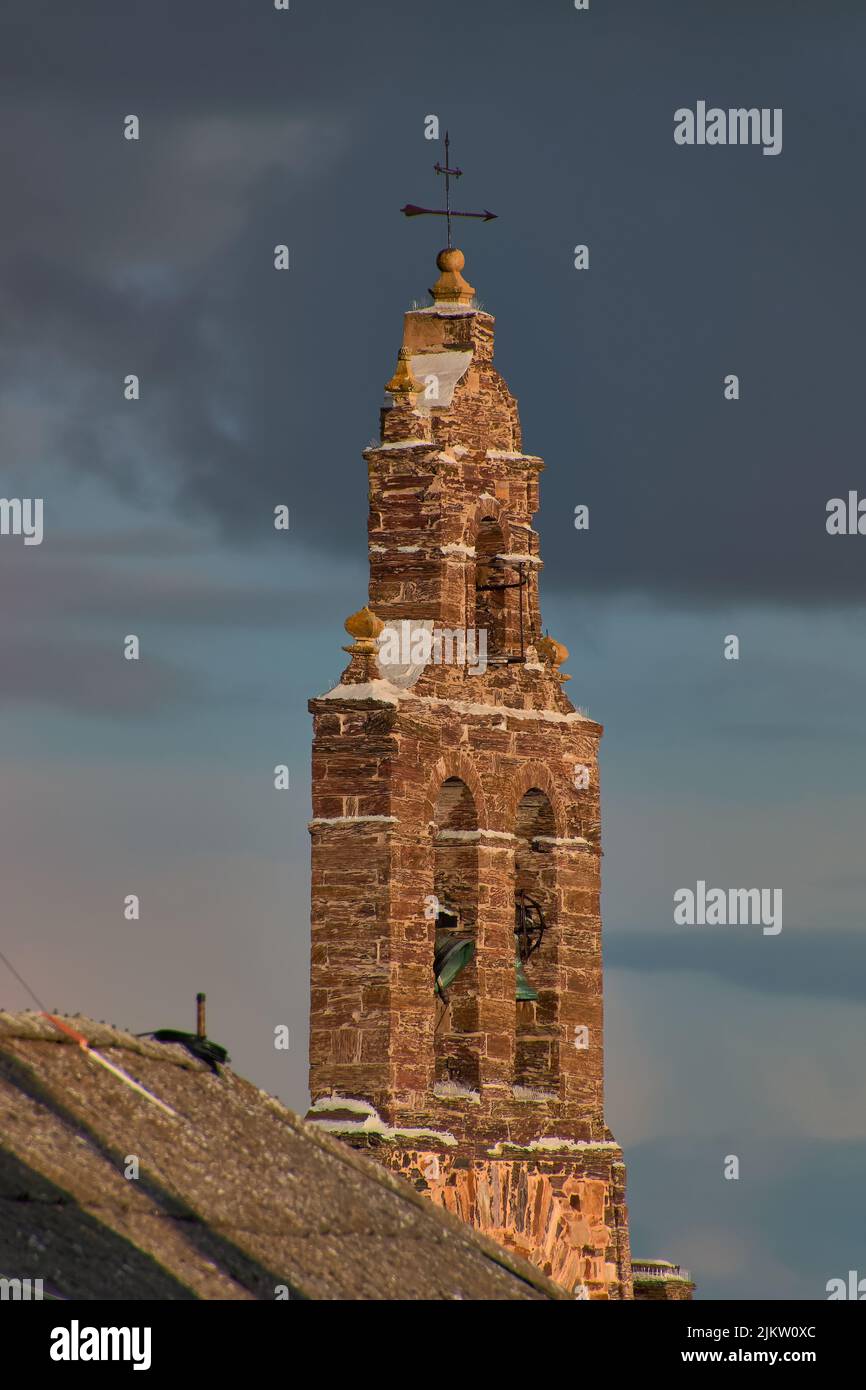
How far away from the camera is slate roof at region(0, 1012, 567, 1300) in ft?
128

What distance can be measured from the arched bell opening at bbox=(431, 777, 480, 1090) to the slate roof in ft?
72.7

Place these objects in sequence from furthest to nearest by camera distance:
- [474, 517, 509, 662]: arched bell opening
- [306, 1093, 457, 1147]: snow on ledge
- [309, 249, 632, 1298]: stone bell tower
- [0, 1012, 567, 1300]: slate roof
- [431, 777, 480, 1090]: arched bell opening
A: [474, 517, 509, 662]: arched bell opening, [431, 777, 480, 1090]: arched bell opening, [309, 249, 632, 1298]: stone bell tower, [306, 1093, 457, 1147]: snow on ledge, [0, 1012, 567, 1300]: slate roof

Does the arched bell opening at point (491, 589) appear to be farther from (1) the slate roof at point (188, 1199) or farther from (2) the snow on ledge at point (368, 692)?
(1) the slate roof at point (188, 1199)

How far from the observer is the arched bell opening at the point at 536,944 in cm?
7169

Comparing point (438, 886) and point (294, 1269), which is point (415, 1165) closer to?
point (438, 886)

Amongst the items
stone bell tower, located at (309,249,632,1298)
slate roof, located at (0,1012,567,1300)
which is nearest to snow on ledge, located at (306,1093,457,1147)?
stone bell tower, located at (309,249,632,1298)

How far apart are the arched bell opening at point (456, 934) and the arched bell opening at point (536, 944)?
2150mm

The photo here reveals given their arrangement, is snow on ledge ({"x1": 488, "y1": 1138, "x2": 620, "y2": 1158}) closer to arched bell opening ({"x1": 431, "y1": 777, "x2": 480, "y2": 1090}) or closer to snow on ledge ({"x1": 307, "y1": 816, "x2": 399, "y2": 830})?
Result: arched bell opening ({"x1": 431, "y1": 777, "x2": 480, "y2": 1090})

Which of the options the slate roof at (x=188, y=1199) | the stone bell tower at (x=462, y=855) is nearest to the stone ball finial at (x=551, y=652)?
the stone bell tower at (x=462, y=855)

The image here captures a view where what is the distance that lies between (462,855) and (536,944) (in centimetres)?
324

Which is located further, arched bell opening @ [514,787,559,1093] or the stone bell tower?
arched bell opening @ [514,787,559,1093]

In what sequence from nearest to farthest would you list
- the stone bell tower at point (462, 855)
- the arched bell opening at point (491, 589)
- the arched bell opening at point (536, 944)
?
the stone bell tower at point (462, 855) → the arched bell opening at point (491, 589) → the arched bell opening at point (536, 944)

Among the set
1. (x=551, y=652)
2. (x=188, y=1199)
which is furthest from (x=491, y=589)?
(x=188, y=1199)

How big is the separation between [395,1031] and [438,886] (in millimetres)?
3471
